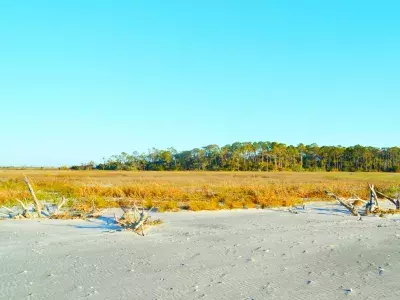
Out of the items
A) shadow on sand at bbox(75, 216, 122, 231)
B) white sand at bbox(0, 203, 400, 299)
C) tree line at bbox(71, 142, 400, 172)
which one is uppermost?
tree line at bbox(71, 142, 400, 172)

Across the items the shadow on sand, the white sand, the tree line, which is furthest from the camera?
the tree line

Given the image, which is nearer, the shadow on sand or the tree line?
the shadow on sand

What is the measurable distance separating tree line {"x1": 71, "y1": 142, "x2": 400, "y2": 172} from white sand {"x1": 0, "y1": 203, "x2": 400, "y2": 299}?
86262 mm

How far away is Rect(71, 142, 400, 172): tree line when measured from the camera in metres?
98.5

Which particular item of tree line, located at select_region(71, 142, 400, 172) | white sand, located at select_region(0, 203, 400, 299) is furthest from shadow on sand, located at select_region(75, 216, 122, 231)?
tree line, located at select_region(71, 142, 400, 172)

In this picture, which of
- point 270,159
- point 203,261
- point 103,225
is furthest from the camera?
point 270,159

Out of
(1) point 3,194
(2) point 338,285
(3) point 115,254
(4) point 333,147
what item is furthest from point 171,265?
(4) point 333,147

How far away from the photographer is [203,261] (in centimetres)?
729

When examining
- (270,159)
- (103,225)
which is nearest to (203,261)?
(103,225)

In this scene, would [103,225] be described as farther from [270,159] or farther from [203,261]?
[270,159]

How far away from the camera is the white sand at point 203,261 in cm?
569

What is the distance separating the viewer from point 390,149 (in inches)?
4033

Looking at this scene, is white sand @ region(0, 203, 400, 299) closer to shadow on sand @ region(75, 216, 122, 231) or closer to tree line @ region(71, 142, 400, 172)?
shadow on sand @ region(75, 216, 122, 231)

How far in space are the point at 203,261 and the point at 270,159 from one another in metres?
99.0
